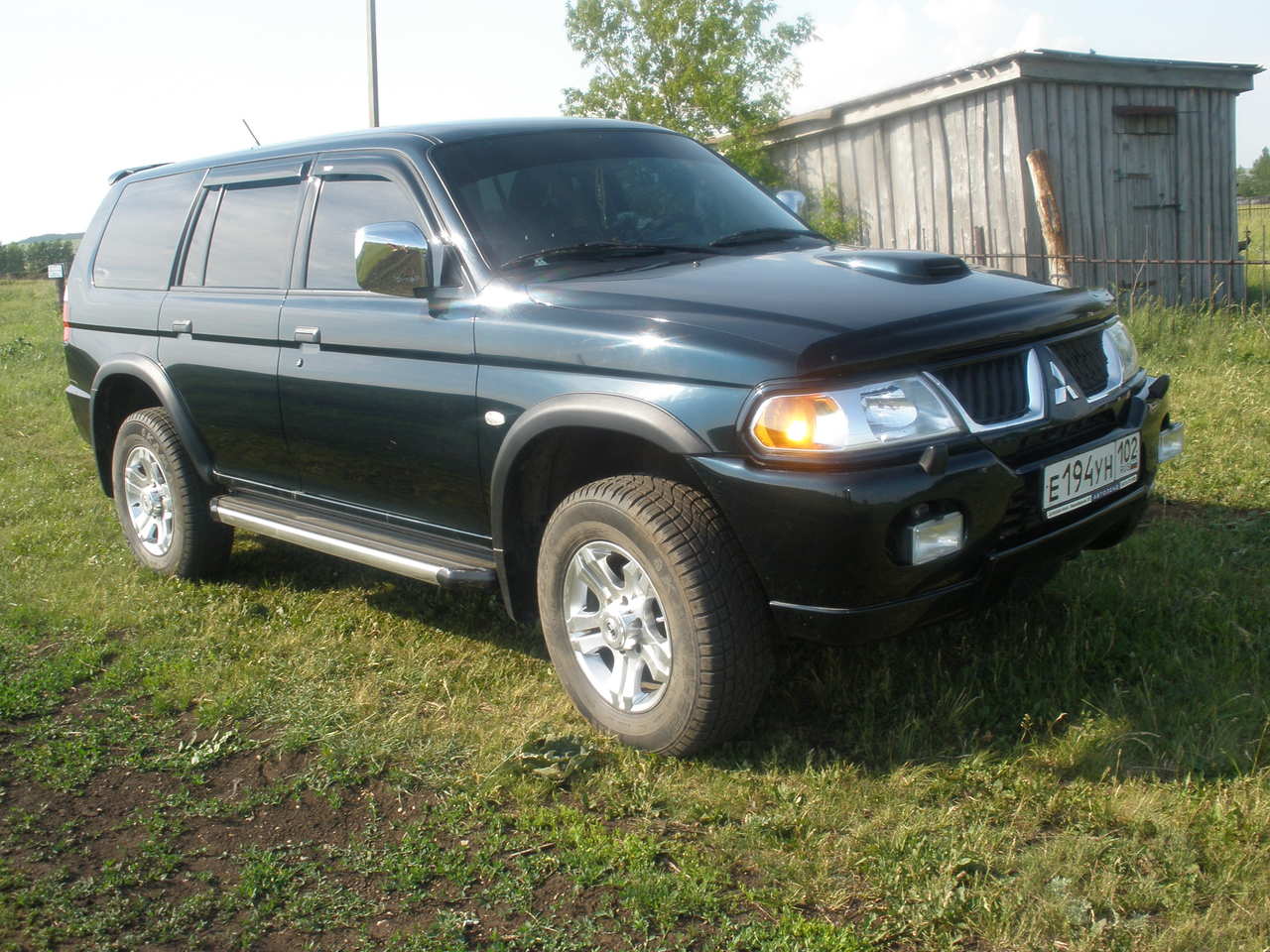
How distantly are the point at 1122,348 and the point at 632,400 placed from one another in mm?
1732

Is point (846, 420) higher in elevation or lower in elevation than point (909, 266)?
lower

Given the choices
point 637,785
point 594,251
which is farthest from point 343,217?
point 637,785

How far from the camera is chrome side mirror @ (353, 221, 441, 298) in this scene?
150 inches

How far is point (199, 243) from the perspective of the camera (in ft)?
17.1

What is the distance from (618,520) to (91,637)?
2711mm

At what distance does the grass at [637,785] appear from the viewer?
2.78 m

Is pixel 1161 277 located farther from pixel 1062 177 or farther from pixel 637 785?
pixel 637 785

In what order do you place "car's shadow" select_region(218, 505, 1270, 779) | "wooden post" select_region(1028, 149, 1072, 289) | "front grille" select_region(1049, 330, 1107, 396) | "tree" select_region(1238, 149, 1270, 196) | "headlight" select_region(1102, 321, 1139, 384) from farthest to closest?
"tree" select_region(1238, 149, 1270, 196)
"wooden post" select_region(1028, 149, 1072, 289)
"headlight" select_region(1102, 321, 1139, 384)
"front grille" select_region(1049, 330, 1107, 396)
"car's shadow" select_region(218, 505, 1270, 779)

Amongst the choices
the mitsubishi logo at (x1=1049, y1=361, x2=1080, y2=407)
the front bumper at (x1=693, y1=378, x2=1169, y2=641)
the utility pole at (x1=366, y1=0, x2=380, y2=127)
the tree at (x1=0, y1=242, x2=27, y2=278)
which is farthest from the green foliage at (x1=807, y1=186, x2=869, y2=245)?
the tree at (x1=0, y1=242, x2=27, y2=278)

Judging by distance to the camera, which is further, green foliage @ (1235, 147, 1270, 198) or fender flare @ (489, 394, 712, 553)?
green foliage @ (1235, 147, 1270, 198)

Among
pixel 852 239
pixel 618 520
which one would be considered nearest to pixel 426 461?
pixel 618 520

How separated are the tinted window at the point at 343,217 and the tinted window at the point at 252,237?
0.20 metres

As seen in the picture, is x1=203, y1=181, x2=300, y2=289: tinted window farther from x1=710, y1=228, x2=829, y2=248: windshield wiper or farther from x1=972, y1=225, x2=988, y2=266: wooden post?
x1=972, y1=225, x2=988, y2=266: wooden post

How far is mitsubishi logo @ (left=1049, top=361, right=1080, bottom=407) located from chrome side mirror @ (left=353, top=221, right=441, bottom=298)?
6.47 feet
